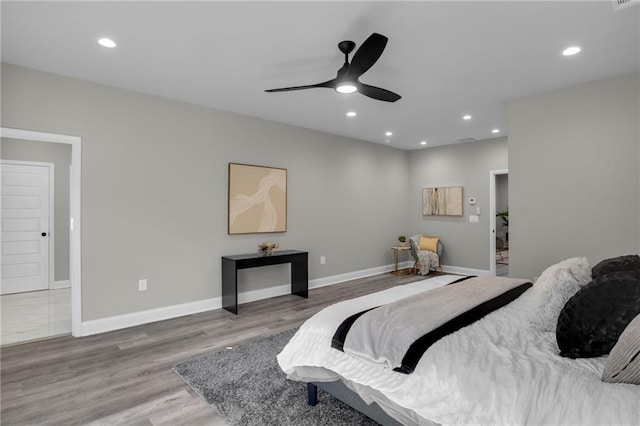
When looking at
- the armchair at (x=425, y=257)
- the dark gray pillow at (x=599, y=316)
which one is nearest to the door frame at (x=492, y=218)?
the armchair at (x=425, y=257)

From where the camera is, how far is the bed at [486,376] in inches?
48.8

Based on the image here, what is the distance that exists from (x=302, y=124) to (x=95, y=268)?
11.2 feet

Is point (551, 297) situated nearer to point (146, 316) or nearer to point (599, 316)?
point (599, 316)

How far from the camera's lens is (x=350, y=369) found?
1.83 metres

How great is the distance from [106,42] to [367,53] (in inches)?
84.3

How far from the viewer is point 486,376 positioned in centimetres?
143

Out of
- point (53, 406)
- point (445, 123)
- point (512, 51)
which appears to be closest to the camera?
point (53, 406)

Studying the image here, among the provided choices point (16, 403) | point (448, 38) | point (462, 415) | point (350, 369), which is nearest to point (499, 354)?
point (462, 415)

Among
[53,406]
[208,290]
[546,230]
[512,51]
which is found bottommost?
[53,406]

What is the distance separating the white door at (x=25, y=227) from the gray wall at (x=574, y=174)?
7.22 meters

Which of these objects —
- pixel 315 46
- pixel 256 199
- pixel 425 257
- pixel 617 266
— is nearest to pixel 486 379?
pixel 617 266

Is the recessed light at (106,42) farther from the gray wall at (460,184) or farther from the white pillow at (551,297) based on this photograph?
the gray wall at (460,184)

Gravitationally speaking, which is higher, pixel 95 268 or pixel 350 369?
pixel 95 268

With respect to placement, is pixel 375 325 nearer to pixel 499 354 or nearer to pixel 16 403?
pixel 499 354
